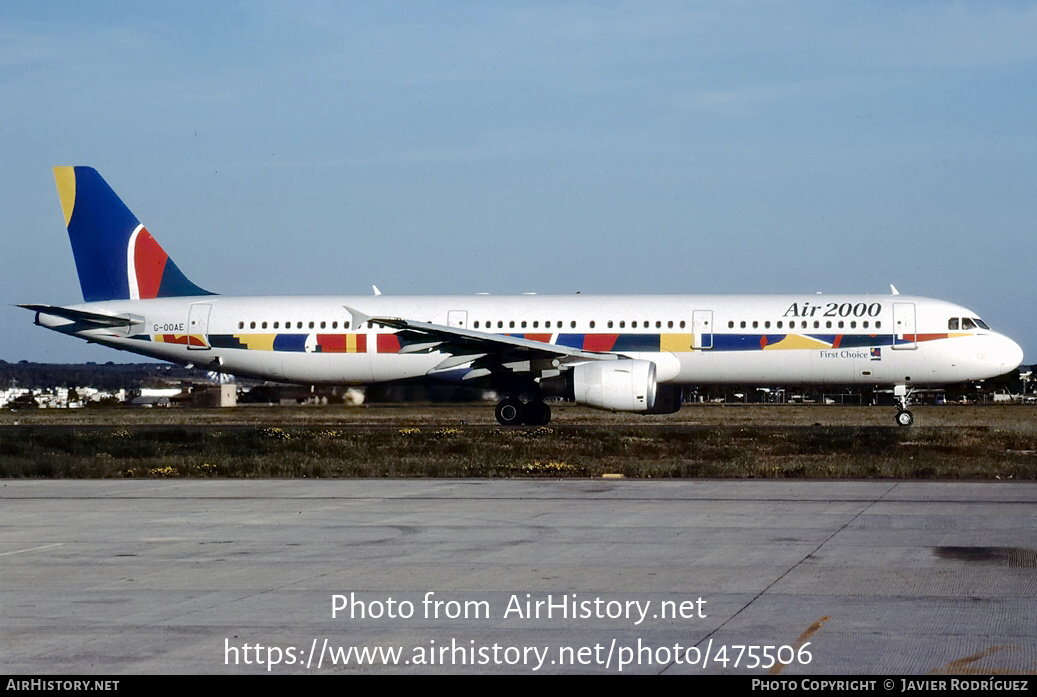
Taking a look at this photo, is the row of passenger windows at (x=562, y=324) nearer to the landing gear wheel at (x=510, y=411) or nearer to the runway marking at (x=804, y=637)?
the landing gear wheel at (x=510, y=411)

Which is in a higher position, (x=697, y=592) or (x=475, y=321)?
(x=475, y=321)

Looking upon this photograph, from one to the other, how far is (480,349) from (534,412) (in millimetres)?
2253

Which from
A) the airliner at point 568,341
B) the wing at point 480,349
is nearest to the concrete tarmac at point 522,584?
the wing at point 480,349

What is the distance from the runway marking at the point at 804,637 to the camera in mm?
6879

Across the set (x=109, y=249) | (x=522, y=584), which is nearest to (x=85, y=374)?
(x=109, y=249)

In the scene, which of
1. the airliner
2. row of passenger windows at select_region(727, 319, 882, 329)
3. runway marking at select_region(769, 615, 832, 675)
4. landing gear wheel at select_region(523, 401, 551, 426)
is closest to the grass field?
landing gear wheel at select_region(523, 401, 551, 426)

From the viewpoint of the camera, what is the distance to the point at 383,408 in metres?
48.4

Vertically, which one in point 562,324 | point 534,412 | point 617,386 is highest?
point 562,324

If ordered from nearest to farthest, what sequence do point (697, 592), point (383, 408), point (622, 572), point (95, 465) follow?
point (697, 592) < point (622, 572) < point (95, 465) < point (383, 408)

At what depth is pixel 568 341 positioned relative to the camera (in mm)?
33656

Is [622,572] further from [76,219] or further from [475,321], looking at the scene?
[76,219]

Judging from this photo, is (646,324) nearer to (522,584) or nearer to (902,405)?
(902,405)
